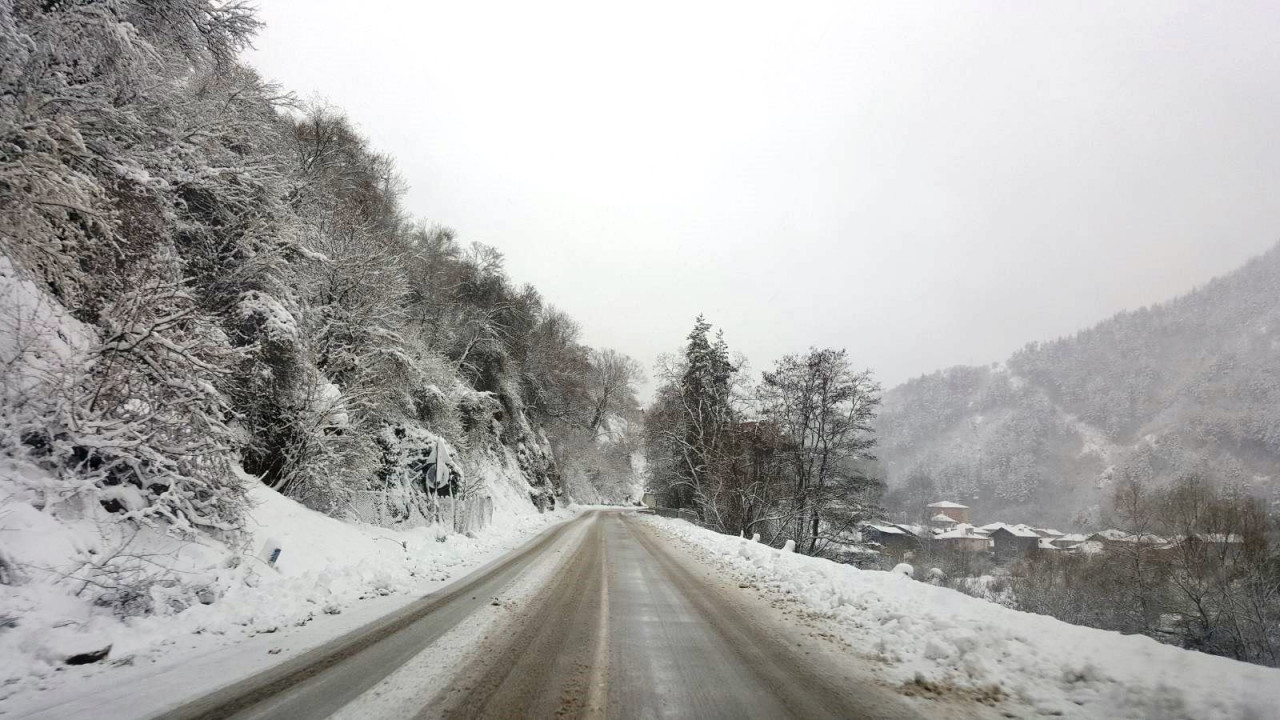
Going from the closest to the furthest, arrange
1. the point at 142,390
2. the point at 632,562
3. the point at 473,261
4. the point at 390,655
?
the point at 390,655 < the point at 142,390 < the point at 632,562 < the point at 473,261

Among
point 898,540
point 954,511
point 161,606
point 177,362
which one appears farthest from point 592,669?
point 954,511

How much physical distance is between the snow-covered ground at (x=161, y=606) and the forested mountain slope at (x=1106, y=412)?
49.5 m

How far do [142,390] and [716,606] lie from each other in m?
7.79

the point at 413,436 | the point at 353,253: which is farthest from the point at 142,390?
the point at 413,436

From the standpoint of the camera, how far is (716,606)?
7703 millimetres

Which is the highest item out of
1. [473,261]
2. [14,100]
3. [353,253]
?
[473,261]

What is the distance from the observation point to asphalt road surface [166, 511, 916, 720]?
12.3 ft

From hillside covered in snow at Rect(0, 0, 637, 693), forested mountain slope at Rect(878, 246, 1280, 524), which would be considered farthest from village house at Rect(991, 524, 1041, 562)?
hillside covered in snow at Rect(0, 0, 637, 693)

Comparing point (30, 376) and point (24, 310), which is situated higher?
point (24, 310)

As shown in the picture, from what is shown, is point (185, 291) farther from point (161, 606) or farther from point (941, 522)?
point (941, 522)

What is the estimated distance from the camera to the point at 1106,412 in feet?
434

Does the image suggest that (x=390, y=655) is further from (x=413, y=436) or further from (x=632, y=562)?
(x=413, y=436)

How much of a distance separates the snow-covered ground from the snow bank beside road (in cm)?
591

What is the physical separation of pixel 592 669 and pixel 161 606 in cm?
442
